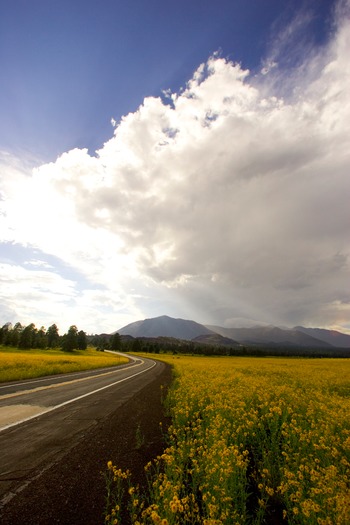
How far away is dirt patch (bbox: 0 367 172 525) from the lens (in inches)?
133

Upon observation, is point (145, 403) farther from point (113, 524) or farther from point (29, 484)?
point (113, 524)

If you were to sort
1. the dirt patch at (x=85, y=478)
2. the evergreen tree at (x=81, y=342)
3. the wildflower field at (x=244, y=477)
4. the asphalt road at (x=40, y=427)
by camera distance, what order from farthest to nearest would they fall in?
the evergreen tree at (x=81, y=342) → the asphalt road at (x=40, y=427) → the dirt patch at (x=85, y=478) → the wildflower field at (x=244, y=477)

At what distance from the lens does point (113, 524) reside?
9.39 ft

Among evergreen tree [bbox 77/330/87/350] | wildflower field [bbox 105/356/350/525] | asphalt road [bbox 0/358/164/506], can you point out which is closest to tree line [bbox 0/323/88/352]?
evergreen tree [bbox 77/330/87/350]

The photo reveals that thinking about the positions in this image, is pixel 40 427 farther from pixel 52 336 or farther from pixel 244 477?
pixel 52 336

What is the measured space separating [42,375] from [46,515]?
788 inches

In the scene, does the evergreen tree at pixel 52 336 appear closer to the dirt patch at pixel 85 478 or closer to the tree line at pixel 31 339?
the tree line at pixel 31 339

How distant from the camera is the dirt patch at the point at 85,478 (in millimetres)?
3373

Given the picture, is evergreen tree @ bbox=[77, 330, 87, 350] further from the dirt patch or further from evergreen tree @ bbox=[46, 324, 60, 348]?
the dirt patch

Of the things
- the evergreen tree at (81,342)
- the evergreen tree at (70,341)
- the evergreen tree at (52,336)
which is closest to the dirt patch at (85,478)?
the evergreen tree at (70,341)

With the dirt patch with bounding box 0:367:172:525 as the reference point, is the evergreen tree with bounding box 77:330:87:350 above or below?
above

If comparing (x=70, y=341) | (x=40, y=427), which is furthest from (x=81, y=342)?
(x=40, y=427)

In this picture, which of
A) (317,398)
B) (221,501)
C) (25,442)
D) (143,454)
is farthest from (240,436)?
(317,398)

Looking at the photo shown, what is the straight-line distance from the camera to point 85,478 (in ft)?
14.2
